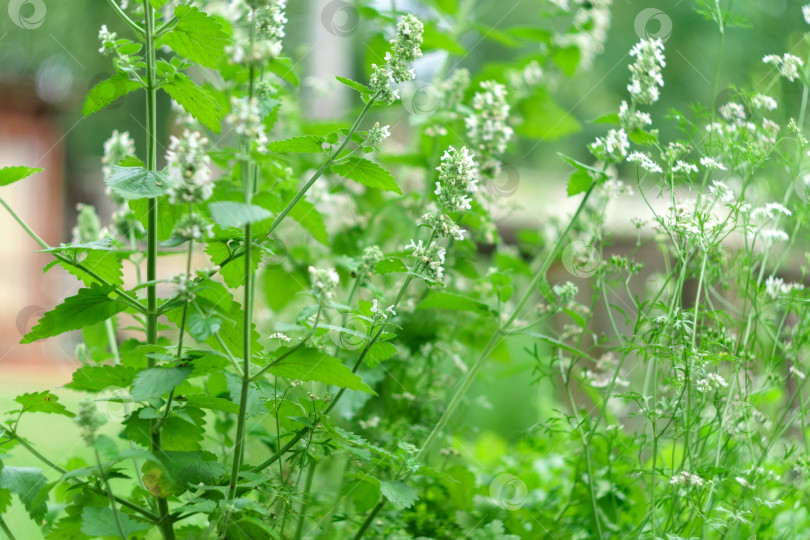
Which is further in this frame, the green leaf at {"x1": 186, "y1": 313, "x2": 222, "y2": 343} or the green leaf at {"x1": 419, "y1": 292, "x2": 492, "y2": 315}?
the green leaf at {"x1": 419, "y1": 292, "x2": 492, "y2": 315}

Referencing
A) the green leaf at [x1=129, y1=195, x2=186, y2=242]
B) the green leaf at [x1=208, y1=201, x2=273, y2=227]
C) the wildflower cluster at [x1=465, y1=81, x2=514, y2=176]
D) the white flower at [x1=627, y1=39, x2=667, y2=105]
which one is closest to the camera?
the green leaf at [x1=208, y1=201, x2=273, y2=227]

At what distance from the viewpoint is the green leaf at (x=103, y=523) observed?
94 centimetres

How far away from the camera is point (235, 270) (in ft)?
3.57

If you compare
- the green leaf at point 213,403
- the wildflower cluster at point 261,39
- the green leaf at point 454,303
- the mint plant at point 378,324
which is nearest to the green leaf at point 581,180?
the mint plant at point 378,324

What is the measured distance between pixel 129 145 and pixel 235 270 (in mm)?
496

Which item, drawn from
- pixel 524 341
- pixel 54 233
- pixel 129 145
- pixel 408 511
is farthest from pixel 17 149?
pixel 408 511

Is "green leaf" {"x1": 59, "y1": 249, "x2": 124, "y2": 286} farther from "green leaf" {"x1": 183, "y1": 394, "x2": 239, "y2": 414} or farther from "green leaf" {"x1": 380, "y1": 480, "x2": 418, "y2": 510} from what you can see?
"green leaf" {"x1": 380, "y1": 480, "x2": 418, "y2": 510}

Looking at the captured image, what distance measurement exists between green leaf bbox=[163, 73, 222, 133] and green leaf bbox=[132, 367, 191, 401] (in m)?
0.34

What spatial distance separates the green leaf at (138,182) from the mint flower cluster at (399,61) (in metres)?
0.30

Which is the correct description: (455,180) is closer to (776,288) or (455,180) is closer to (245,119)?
(245,119)

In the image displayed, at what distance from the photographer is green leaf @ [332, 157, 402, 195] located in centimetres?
104

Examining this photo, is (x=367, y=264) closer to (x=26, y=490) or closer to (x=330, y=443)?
(x=330, y=443)

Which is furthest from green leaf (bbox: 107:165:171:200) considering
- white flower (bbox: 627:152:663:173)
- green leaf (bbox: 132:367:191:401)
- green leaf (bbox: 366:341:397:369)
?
white flower (bbox: 627:152:663:173)

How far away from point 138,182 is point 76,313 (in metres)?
0.19
